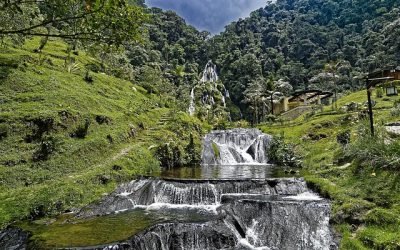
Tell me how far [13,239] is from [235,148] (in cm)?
2483

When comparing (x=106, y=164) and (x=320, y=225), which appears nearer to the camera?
(x=320, y=225)

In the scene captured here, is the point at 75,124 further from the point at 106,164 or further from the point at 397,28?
the point at 397,28

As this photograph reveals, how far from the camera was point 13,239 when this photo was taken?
11195mm

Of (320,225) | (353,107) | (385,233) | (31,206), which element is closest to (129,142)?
(31,206)

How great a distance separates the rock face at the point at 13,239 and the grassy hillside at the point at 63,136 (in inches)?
36.5

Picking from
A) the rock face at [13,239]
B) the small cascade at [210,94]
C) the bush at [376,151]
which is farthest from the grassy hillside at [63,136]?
the small cascade at [210,94]

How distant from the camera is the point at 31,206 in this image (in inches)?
531

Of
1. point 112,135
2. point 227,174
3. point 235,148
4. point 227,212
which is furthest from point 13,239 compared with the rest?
point 235,148

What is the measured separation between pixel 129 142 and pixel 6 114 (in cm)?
897

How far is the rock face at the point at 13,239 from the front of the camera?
1070 cm

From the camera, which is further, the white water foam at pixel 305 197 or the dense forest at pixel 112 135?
the white water foam at pixel 305 197

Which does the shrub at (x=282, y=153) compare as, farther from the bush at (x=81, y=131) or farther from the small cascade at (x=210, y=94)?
the small cascade at (x=210, y=94)

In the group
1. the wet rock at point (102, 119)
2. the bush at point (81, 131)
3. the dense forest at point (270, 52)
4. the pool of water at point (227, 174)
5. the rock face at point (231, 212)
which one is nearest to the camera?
the rock face at point (231, 212)

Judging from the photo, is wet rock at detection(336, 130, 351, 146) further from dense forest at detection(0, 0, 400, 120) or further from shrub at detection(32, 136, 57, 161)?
dense forest at detection(0, 0, 400, 120)
